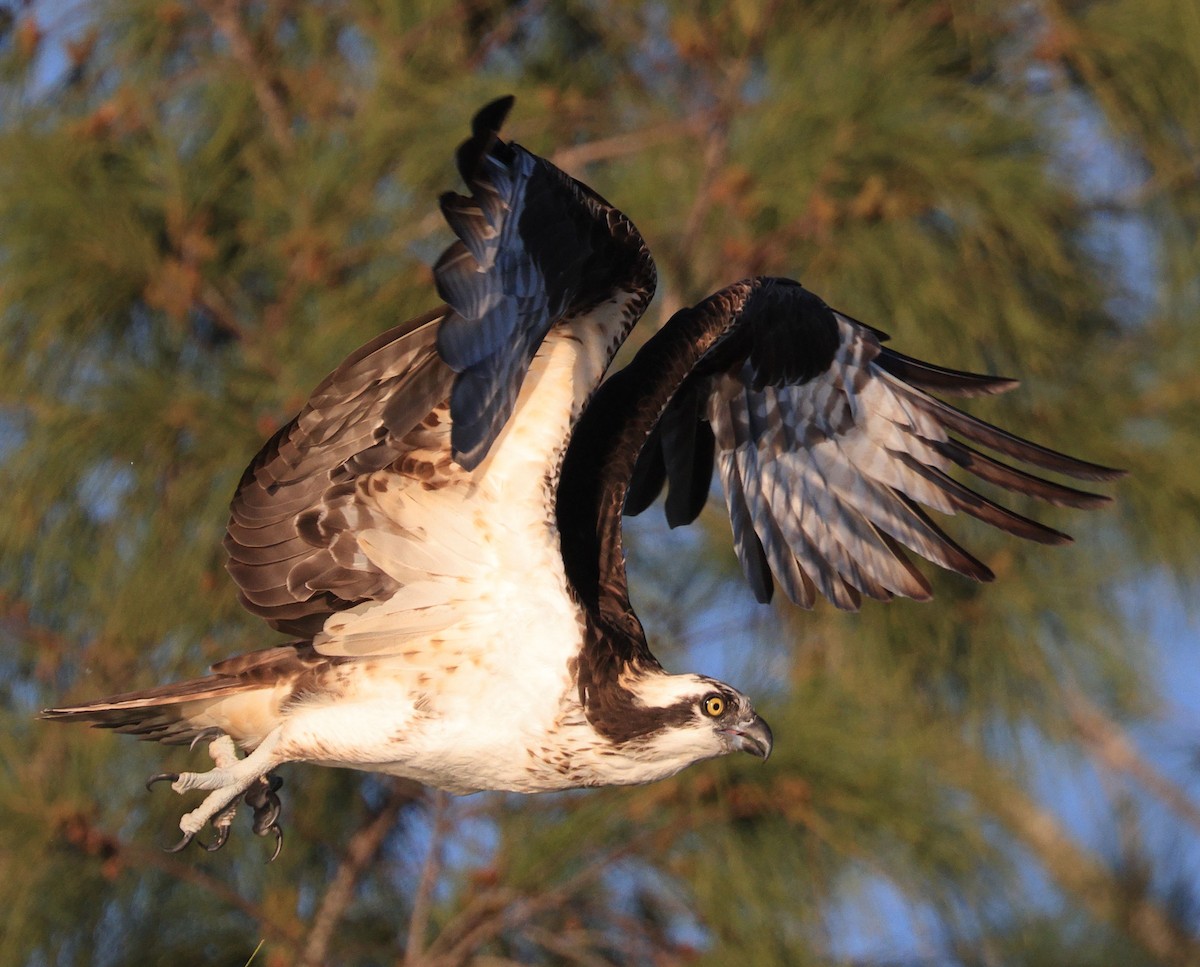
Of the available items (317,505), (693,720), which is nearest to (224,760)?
(317,505)

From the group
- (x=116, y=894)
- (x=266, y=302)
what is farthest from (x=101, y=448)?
(x=116, y=894)

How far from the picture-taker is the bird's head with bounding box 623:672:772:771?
164 inches

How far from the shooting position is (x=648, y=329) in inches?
266

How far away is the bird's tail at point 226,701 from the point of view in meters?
4.45

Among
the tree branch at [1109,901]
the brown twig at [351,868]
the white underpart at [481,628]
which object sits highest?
the white underpart at [481,628]

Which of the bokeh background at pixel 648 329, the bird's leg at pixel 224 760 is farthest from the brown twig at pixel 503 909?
the bird's leg at pixel 224 760

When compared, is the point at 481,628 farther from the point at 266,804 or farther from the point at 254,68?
the point at 254,68

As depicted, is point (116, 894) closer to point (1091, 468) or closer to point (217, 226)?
point (217, 226)

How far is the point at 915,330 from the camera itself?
21.6 ft

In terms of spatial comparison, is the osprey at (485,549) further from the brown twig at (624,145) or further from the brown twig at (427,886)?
the brown twig at (624,145)

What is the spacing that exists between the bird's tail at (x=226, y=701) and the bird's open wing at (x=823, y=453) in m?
1.20

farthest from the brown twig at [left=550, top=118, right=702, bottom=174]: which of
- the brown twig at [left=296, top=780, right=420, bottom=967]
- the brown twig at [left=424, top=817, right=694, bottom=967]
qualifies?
the brown twig at [left=424, top=817, right=694, bottom=967]

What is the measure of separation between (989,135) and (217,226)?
8.76 feet

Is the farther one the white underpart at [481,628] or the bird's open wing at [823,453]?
the bird's open wing at [823,453]
